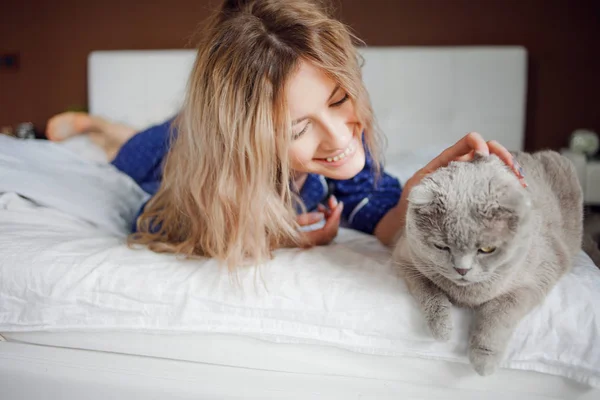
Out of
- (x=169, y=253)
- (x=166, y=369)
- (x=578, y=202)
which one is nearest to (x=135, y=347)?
(x=166, y=369)

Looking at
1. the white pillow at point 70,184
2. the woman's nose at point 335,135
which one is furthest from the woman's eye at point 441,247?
the white pillow at point 70,184

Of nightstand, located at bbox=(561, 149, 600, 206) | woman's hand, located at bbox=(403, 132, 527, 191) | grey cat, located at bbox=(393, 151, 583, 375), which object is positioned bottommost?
nightstand, located at bbox=(561, 149, 600, 206)

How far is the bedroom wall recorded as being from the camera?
8.25 ft

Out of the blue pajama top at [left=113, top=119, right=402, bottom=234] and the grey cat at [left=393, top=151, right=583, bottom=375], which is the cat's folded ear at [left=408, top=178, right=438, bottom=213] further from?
the blue pajama top at [left=113, top=119, right=402, bottom=234]

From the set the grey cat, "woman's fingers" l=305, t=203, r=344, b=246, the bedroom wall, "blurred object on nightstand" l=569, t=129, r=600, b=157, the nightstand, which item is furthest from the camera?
the bedroom wall

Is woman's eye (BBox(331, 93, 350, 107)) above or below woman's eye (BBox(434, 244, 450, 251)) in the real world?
above

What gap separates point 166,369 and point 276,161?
48 cm

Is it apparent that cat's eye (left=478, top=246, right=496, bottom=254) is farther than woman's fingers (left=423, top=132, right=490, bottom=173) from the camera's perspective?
No

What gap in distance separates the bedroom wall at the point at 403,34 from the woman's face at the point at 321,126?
1779 millimetres

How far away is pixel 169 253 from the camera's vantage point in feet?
3.62

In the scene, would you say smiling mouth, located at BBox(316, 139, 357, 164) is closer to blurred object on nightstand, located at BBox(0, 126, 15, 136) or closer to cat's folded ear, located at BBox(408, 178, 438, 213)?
cat's folded ear, located at BBox(408, 178, 438, 213)

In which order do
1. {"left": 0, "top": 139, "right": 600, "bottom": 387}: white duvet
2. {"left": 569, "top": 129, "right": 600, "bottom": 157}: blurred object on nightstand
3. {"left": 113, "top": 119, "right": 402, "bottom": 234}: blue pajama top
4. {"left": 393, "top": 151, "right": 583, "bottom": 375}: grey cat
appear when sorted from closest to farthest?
{"left": 393, "top": 151, "right": 583, "bottom": 375}: grey cat, {"left": 0, "top": 139, "right": 600, "bottom": 387}: white duvet, {"left": 113, "top": 119, "right": 402, "bottom": 234}: blue pajama top, {"left": 569, "top": 129, "right": 600, "bottom": 157}: blurred object on nightstand

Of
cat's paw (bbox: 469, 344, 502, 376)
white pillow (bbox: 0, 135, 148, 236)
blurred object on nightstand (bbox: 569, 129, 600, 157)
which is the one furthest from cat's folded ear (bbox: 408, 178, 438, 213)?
blurred object on nightstand (bbox: 569, 129, 600, 157)

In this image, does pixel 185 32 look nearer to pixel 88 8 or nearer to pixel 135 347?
pixel 88 8
